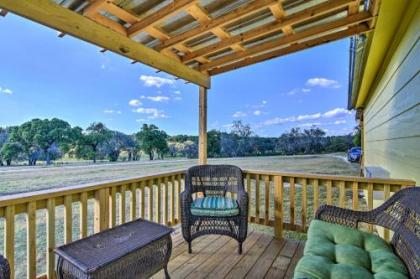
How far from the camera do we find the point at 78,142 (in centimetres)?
266

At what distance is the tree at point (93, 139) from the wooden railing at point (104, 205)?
1.70ft

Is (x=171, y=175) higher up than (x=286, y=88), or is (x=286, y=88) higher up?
(x=286, y=88)

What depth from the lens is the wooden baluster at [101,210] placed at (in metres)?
2.34

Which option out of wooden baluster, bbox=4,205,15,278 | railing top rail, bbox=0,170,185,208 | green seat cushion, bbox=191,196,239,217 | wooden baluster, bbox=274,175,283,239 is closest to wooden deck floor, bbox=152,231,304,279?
wooden baluster, bbox=274,175,283,239

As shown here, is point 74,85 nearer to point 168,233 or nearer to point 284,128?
point 168,233

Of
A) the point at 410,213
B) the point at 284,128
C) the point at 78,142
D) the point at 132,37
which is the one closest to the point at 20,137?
the point at 78,142

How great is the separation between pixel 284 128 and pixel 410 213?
3903 millimetres

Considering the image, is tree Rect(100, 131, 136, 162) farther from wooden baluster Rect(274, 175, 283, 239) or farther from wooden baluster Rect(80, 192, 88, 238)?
wooden baluster Rect(274, 175, 283, 239)

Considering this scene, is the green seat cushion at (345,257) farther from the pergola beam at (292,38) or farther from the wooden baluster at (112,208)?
the pergola beam at (292,38)

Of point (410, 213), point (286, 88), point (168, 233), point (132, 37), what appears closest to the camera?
point (410, 213)

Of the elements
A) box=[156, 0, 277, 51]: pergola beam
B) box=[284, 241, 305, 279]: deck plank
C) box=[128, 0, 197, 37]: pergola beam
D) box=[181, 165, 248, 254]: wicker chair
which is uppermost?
box=[156, 0, 277, 51]: pergola beam

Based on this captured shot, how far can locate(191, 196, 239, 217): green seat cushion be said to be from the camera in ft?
8.47

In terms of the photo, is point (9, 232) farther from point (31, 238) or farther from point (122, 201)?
point (122, 201)

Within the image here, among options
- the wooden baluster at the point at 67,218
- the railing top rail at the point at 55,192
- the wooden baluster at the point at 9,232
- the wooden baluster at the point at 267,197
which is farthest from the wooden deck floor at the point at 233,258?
the wooden baluster at the point at 9,232
